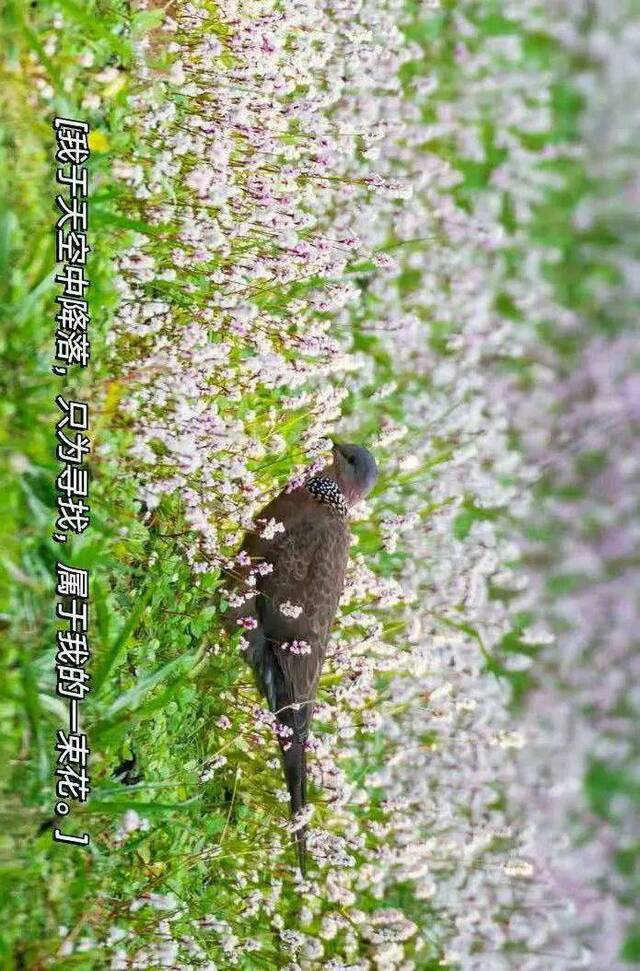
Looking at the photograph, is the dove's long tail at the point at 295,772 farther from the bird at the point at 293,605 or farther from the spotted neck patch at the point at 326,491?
the spotted neck patch at the point at 326,491

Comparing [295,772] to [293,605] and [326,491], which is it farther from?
[326,491]

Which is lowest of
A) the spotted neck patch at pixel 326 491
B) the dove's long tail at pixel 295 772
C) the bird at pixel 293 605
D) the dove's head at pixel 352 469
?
the dove's long tail at pixel 295 772

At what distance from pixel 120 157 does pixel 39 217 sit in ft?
1.91

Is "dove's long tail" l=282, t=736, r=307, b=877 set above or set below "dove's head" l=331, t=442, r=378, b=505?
below

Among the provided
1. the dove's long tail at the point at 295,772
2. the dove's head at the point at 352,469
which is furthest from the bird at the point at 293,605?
the dove's head at the point at 352,469

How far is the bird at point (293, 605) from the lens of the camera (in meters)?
3.48

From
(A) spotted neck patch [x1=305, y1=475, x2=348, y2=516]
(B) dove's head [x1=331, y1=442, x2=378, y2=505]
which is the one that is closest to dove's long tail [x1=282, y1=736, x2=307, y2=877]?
(A) spotted neck patch [x1=305, y1=475, x2=348, y2=516]

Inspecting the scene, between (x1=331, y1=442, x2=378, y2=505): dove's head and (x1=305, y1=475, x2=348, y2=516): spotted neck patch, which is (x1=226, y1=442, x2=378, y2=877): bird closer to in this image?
(x1=305, y1=475, x2=348, y2=516): spotted neck patch

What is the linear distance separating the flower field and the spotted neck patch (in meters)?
0.11

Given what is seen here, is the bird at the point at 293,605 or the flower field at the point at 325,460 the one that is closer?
the flower field at the point at 325,460

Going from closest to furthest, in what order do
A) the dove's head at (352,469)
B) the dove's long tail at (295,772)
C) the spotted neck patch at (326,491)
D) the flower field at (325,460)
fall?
the flower field at (325,460), the dove's long tail at (295,772), the spotted neck patch at (326,491), the dove's head at (352,469)

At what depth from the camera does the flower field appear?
284 cm

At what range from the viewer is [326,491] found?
3.68 meters

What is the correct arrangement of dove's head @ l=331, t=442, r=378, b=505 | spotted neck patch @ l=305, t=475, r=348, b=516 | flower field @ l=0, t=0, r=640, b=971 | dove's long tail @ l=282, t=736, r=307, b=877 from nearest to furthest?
flower field @ l=0, t=0, r=640, b=971
dove's long tail @ l=282, t=736, r=307, b=877
spotted neck patch @ l=305, t=475, r=348, b=516
dove's head @ l=331, t=442, r=378, b=505
